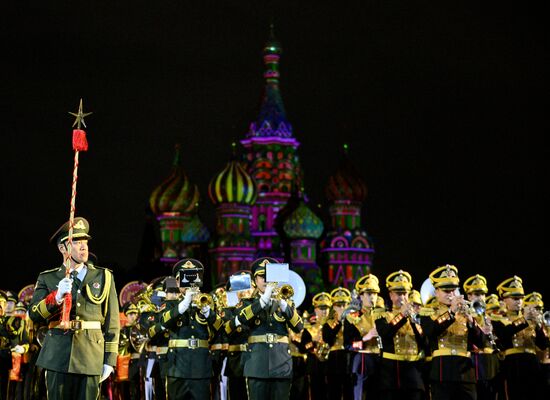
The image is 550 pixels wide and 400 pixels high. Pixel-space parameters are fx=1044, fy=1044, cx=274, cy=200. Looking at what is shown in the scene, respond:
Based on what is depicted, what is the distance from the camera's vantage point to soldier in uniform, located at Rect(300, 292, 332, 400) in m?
16.5

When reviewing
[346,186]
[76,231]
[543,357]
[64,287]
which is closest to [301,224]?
[346,186]

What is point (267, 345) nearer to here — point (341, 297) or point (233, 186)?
point (341, 297)

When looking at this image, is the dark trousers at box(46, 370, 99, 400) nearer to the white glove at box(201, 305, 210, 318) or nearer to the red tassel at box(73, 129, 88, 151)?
the red tassel at box(73, 129, 88, 151)

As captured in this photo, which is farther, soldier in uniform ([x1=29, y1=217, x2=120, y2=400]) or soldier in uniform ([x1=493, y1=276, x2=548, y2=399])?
soldier in uniform ([x1=493, y1=276, x2=548, y2=399])

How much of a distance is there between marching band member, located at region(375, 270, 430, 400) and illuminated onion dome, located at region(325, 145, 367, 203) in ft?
175

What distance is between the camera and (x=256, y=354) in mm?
10781

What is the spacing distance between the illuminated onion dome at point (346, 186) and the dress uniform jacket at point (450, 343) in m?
54.3

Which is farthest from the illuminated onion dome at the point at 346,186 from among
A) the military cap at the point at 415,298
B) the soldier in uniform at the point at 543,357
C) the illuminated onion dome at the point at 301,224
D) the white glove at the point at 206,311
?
the white glove at the point at 206,311

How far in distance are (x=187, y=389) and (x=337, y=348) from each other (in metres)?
4.90

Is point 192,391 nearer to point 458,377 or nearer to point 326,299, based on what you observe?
point 458,377

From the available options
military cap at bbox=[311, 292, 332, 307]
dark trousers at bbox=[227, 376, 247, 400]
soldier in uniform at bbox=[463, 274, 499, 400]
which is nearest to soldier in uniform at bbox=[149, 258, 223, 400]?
dark trousers at bbox=[227, 376, 247, 400]

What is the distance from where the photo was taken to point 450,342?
11297 mm

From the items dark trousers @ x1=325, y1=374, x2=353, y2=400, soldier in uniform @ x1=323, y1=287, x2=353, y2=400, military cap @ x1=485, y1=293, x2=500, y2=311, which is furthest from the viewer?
dark trousers @ x1=325, y1=374, x2=353, y2=400

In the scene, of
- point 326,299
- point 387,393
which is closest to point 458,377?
point 387,393
